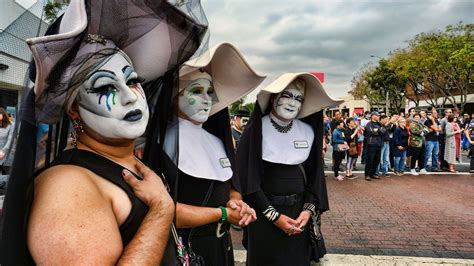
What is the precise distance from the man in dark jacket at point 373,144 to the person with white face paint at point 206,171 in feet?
24.4

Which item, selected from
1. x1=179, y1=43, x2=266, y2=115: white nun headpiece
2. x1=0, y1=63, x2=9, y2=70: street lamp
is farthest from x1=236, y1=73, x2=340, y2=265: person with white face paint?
x1=0, y1=63, x2=9, y2=70: street lamp

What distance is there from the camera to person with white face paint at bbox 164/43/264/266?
6.37ft

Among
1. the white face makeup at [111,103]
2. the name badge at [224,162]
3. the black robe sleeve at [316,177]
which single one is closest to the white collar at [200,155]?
the name badge at [224,162]

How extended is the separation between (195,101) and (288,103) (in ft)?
3.12

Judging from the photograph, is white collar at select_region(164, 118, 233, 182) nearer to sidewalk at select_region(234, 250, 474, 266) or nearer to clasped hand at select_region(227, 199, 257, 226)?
clasped hand at select_region(227, 199, 257, 226)

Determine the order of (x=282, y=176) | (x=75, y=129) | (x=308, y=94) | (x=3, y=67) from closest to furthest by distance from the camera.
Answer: (x=3, y=67)
(x=75, y=129)
(x=282, y=176)
(x=308, y=94)

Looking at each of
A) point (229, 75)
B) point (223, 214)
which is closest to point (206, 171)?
point (223, 214)

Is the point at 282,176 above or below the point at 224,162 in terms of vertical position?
below

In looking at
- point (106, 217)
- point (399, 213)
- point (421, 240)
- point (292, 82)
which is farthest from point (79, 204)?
point (399, 213)

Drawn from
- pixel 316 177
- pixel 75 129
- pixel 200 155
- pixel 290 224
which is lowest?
pixel 290 224

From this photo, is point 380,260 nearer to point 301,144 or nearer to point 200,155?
point 301,144

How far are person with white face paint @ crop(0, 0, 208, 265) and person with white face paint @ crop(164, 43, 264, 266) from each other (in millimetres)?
618

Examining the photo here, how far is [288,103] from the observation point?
276 centimetres

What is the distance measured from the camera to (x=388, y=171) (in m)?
10.3
